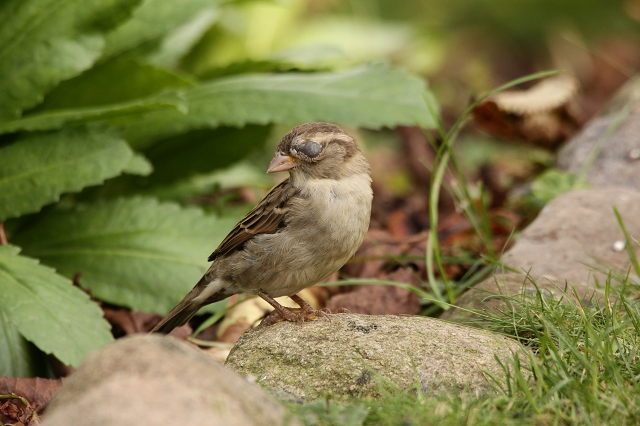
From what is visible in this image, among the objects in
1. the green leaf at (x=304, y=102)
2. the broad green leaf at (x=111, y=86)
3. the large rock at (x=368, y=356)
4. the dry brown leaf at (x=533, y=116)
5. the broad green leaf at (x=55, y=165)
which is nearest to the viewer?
the large rock at (x=368, y=356)

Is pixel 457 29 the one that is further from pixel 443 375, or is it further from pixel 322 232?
pixel 443 375

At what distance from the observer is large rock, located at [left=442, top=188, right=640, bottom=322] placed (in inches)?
176

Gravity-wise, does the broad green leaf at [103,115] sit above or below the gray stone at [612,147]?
above

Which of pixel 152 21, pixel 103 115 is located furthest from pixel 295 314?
pixel 152 21

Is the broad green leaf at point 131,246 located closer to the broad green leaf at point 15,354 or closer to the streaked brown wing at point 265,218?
the broad green leaf at point 15,354

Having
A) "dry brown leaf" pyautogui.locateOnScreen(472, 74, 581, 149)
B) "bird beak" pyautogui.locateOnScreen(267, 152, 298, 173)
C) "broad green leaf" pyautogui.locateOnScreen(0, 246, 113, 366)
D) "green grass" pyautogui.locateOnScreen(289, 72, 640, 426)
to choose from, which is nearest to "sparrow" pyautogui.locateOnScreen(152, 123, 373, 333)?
"bird beak" pyautogui.locateOnScreen(267, 152, 298, 173)

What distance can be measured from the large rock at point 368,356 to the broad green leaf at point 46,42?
8.46ft

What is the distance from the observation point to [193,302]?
4.56m

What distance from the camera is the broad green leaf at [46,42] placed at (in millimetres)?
5266

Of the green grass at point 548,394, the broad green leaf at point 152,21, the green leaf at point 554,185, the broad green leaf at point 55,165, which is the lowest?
the green leaf at point 554,185

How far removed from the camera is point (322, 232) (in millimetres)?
4125

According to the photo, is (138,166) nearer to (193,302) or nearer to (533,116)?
(193,302)

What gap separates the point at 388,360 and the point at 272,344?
0.58 m

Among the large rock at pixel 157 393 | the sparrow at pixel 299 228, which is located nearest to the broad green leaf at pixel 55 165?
the sparrow at pixel 299 228
